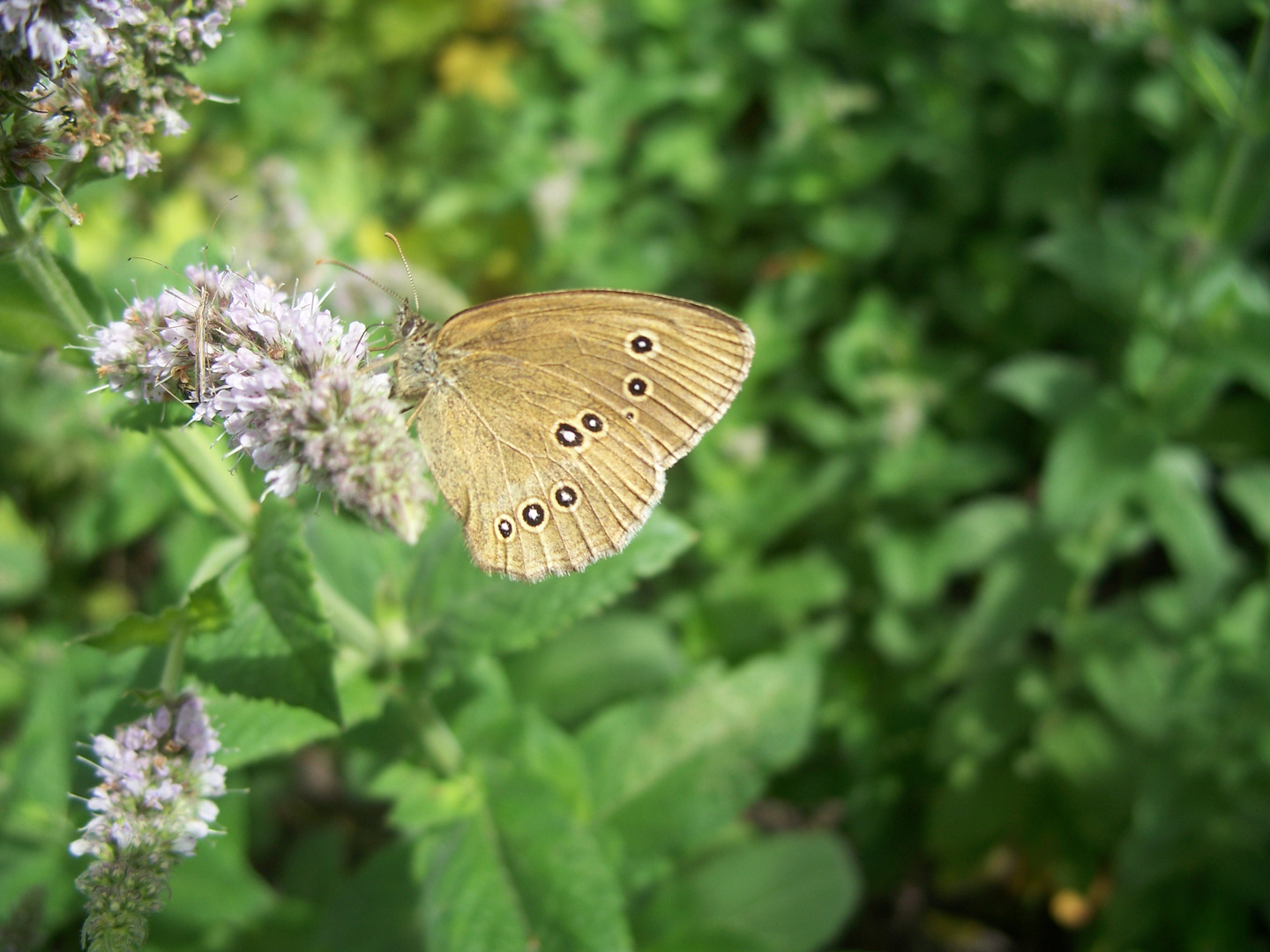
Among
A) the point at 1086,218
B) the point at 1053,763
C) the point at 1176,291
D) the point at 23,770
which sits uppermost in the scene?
the point at 1086,218

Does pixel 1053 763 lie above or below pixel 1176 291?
below

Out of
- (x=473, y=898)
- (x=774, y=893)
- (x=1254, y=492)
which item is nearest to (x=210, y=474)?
(x=473, y=898)

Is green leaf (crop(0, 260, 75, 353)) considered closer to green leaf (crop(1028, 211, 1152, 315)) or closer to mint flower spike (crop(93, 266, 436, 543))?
mint flower spike (crop(93, 266, 436, 543))

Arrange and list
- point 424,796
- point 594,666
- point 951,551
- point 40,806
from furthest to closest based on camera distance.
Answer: point 951,551, point 594,666, point 40,806, point 424,796

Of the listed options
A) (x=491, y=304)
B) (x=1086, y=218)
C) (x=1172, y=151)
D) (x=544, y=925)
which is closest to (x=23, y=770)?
(x=544, y=925)

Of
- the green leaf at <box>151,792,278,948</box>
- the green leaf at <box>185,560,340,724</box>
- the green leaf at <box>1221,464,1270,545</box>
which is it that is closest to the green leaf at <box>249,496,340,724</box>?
Result: the green leaf at <box>185,560,340,724</box>

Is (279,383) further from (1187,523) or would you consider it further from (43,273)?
(1187,523)

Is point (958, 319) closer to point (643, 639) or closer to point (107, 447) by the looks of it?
point (643, 639)
